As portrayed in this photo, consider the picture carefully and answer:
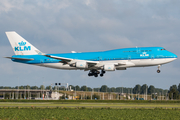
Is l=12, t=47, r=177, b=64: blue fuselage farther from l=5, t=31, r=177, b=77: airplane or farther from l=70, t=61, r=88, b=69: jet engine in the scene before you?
l=70, t=61, r=88, b=69: jet engine

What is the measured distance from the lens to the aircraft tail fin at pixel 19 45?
294 ft

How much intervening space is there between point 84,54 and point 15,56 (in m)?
23.2

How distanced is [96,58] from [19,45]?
90.5 ft

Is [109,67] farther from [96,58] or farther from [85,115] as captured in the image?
[85,115]

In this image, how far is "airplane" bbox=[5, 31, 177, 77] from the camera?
74.9 metres

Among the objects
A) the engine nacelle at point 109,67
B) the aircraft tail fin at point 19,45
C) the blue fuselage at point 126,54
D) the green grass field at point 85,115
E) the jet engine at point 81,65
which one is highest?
the aircraft tail fin at point 19,45

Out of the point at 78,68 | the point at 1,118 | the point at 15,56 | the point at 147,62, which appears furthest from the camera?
the point at 15,56

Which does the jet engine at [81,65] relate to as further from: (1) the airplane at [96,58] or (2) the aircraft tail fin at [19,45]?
(2) the aircraft tail fin at [19,45]

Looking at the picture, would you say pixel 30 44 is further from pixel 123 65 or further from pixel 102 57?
pixel 123 65

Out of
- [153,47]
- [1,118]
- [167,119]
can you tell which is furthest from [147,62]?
[1,118]

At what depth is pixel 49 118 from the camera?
4503cm

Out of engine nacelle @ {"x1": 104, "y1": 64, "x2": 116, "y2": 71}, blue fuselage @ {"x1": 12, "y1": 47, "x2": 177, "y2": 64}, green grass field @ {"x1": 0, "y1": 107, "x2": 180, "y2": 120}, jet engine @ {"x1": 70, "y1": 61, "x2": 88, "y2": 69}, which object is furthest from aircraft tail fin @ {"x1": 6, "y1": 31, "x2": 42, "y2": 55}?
green grass field @ {"x1": 0, "y1": 107, "x2": 180, "y2": 120}

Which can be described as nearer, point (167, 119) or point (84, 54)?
point (167, 119)

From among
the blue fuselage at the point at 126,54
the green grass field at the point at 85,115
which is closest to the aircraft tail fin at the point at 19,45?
the blue fuselage at the point at 126,54
